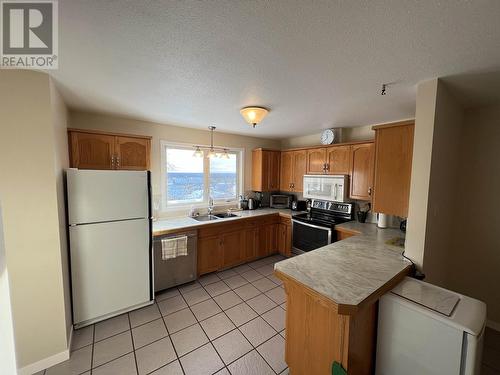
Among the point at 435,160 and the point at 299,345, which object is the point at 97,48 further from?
the point at 435,160

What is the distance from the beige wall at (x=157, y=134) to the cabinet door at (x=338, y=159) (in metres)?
1.59

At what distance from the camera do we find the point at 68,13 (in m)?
0.99

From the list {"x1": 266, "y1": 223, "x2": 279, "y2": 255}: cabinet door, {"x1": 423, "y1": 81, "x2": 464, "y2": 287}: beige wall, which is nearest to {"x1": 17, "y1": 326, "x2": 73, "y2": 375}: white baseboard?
{"x1": 266, "y1": 223, "x2": 279, "y2": 255}: cabinet door

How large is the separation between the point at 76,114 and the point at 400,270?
3894 mm

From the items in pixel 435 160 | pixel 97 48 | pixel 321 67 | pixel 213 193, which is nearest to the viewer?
pixel 97 48

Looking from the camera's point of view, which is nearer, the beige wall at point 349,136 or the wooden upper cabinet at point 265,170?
the beige wall at point 349,136

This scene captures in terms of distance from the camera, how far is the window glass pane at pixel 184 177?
3453 mm

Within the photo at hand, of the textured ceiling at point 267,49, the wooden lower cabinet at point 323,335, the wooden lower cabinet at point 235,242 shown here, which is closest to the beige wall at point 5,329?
the textured ceiling at point 267,49

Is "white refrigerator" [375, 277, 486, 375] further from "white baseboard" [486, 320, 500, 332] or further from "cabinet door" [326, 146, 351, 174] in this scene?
"cabinet door" [326, 146, 351, 174]

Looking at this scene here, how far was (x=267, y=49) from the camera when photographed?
1.26 metres

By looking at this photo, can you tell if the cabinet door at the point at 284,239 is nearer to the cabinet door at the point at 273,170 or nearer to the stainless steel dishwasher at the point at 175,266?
the cabinet door at the point at 273,170

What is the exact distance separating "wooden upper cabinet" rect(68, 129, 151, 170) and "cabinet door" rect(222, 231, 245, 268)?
65.1 inches

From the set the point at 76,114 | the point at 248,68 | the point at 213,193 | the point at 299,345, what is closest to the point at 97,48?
the point at 248,68

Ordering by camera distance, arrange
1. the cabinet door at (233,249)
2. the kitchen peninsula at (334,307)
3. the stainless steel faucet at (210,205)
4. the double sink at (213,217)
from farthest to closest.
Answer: the stainless steel faucet at (210,205) → the double sink at (213,217) → the cabinet door at (233,249) → the kitchen peninsula at (334,307)
